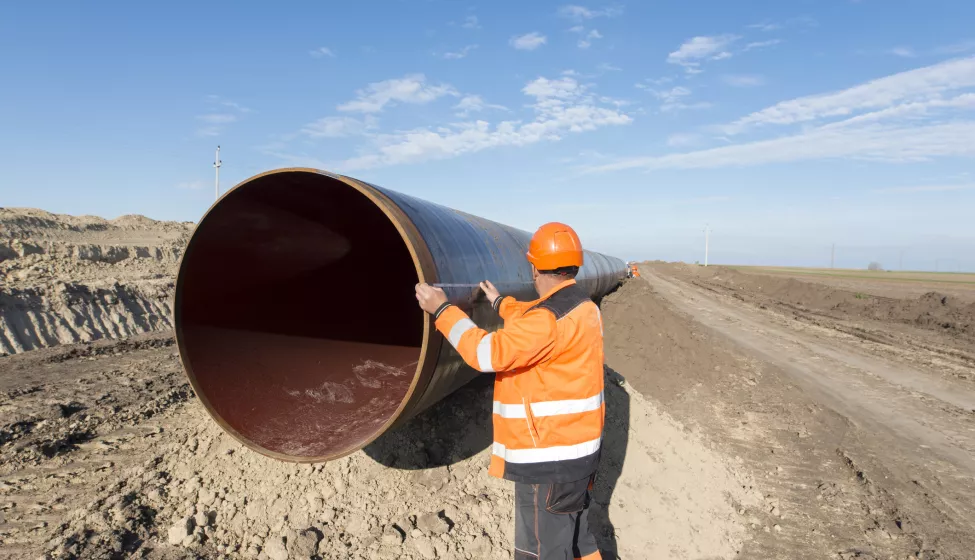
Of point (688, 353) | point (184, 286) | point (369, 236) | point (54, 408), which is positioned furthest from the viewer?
point (688, 353)

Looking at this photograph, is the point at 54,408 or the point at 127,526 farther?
the point at 54,408

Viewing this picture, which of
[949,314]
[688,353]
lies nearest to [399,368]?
[688,353]

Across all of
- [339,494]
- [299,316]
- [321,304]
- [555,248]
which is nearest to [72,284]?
[321,304]

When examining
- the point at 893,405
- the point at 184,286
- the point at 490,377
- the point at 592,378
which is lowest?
the point at 893,405

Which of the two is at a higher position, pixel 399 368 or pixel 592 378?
pixel 592 378

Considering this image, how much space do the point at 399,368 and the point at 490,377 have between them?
1065mm

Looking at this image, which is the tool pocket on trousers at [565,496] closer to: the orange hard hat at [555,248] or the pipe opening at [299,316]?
the pipe opening at [299,316]

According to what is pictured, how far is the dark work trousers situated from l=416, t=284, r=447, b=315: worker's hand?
1.03 m

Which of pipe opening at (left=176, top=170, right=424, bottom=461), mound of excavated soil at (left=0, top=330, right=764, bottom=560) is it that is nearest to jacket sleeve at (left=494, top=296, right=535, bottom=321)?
pipe opening at (left=176, top=170, right=424, bottom=461)

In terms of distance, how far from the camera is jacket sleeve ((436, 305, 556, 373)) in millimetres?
2420

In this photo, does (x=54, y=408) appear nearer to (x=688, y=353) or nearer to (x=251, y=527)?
(x=251, y=527)

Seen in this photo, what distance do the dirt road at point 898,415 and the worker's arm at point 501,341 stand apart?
4.11 meters

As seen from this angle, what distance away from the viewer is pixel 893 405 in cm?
797

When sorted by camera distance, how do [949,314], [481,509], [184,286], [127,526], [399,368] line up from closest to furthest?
[184,286] < [127,526] < [481,509] < [399,368] < [949,314]
